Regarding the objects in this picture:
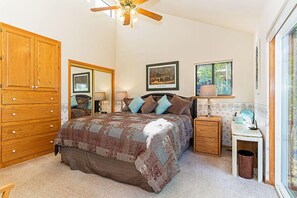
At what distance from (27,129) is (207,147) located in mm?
3278

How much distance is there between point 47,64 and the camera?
325 cm

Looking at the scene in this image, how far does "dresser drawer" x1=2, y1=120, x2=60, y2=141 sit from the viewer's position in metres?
2.64

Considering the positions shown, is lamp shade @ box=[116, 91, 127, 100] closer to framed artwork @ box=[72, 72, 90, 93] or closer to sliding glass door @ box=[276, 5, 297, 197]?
framed artwork @ box=[72, 72, 90, 93]

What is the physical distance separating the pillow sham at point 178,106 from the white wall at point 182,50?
524 mm

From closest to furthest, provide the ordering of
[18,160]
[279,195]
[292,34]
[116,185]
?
[292,34], [279,195], [116,185], [18,160]

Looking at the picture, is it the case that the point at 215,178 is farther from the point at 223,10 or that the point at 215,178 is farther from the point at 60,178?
the point at 223,10

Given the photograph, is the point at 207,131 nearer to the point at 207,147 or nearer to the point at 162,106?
the point at 207,147

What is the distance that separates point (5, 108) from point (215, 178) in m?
3.32

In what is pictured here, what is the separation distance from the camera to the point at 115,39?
205 inches

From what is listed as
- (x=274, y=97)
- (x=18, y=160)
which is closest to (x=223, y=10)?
(x=274, y=97)

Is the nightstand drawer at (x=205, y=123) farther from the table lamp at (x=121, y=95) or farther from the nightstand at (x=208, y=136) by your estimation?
the table lamp at (x=121, y=95)

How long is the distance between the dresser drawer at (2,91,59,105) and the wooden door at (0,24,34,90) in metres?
0.09

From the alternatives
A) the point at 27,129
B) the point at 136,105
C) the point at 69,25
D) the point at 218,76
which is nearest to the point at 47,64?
the point at 69,25

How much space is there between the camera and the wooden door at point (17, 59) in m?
2.63
